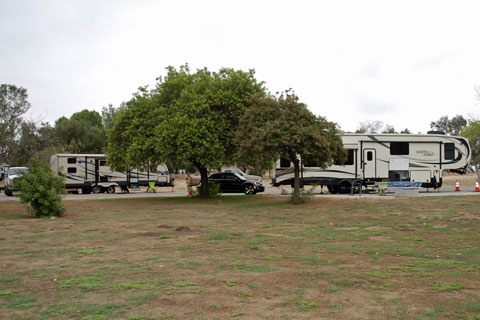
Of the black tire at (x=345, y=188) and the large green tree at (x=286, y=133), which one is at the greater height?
the large green tree at (x=286, y=133)

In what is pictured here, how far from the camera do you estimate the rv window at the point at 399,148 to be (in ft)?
84.9

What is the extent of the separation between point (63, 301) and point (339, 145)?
16.2 m

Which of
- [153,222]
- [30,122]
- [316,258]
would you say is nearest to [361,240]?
[316,258]

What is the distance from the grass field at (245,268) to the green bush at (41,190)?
3.71 feet

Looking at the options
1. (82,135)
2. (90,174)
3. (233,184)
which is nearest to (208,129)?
(233,184)

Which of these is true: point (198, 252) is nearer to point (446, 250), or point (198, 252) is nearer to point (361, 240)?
point (361, 240)

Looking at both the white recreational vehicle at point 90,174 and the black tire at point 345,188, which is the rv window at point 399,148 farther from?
the white recreational vehicle at point 90,174

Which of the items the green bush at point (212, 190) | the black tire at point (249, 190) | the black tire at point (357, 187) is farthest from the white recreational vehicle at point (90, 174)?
the black tire at point (357, 187)

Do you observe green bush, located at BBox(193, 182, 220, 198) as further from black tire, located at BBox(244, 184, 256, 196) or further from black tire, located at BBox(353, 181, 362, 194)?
black tire, located at BBox(353, 181, 362, 194)

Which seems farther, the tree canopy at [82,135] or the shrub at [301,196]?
the tree canopy at [82,135]

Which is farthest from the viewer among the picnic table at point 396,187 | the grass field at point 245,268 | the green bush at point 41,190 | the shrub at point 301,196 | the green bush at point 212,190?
the green bush at point 212,190

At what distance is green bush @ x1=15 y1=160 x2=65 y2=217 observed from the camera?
1577 centimetres

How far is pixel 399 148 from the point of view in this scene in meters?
26.0

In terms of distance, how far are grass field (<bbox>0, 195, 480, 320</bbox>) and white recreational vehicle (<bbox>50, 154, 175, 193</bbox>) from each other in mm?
17425
